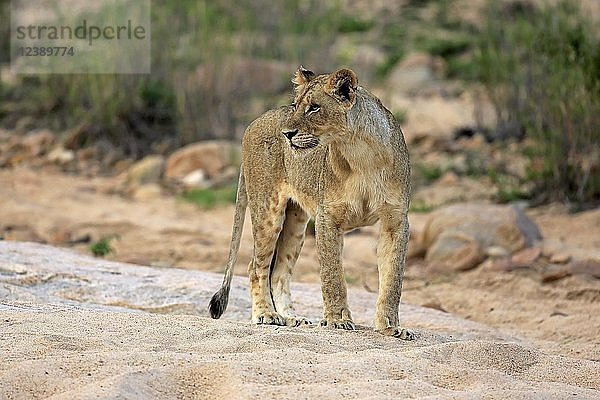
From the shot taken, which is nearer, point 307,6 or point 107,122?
point 107,122

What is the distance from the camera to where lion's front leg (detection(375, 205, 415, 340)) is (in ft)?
18.4

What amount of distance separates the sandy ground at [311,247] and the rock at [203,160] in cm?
80

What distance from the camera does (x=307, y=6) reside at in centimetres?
1677

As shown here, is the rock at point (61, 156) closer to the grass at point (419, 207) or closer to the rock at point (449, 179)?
the grass at point (419, 207)

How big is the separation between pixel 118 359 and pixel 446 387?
1.33 metres

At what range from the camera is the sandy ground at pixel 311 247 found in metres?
7.42

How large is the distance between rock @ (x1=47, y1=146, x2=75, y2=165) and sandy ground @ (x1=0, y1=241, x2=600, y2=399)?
24.0 feet

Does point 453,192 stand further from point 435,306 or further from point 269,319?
point 269,319

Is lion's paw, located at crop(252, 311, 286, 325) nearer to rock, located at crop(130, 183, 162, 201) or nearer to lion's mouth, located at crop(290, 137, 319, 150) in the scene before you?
lion's mouth, located at crop(290, 137, 319, 150)

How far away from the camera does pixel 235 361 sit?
14.4 feet

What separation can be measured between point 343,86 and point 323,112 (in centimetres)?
17

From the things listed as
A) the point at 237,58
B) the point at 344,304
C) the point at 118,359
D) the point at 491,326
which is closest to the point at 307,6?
the point at 237,58

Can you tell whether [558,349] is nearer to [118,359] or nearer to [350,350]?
[350,350]

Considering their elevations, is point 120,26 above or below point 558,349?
above
